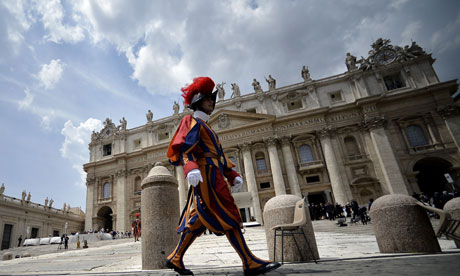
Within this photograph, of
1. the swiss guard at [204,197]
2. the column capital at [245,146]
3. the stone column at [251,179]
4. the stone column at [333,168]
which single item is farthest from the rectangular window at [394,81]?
the swiss guard at [204,197]

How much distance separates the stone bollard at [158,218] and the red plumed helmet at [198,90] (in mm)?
1900

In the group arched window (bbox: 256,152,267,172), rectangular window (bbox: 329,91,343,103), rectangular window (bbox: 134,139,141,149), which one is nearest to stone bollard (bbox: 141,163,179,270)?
arched window (bbox: 256,152,267,172)

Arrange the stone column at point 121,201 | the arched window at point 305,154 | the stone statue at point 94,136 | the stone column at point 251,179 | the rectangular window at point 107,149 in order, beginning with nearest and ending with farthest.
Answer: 1. the stone column at point 251,179
2. the arched window at point 305,154
3. the stone column at point 121,201
4. the rectangular window at point 107,149
5. the stone statue at point 94,136

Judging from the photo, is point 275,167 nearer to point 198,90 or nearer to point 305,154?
point 305,154

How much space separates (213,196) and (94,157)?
37943mm

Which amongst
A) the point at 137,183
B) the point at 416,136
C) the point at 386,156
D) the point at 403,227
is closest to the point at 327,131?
the point at 386,156

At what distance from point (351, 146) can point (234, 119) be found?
41.8 feet

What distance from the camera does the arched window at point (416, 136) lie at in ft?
80.6

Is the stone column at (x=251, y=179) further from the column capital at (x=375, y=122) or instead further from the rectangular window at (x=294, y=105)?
the column capital at (x=375, y=122)

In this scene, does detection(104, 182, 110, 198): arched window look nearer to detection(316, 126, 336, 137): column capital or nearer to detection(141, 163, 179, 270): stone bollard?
detection(316, 126, 336, 137): column capital

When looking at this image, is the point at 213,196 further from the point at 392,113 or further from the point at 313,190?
the point at 392,113

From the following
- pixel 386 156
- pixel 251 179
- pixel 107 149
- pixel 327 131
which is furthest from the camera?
pixel 107 149

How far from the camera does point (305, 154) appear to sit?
89.3 feet

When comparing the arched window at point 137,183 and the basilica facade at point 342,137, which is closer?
the basilica facade at point 342,137
